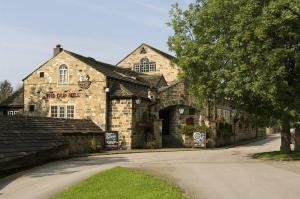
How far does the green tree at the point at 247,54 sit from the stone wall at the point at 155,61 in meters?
22.8

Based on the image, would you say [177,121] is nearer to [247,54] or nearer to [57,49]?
[57,49]

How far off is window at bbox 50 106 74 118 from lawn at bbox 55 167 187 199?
2065cm

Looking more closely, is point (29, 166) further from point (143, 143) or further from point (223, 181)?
point (143, 143)

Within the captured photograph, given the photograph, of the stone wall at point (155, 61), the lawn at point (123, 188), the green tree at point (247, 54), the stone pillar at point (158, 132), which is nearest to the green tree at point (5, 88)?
the stone wall at point (155, 61)

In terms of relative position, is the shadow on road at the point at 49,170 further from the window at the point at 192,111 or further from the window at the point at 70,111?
the window at the point at 192,111

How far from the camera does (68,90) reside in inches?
1489

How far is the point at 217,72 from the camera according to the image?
84.8ft

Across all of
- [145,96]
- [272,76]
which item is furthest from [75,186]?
[145,96]

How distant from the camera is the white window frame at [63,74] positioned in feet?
125

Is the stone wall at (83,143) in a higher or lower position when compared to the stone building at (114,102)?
lower

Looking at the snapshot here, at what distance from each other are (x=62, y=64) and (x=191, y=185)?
24784 mm

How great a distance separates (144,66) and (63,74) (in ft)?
53.7

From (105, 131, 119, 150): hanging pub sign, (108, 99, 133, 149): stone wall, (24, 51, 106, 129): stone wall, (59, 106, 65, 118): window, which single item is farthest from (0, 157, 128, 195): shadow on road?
(59, 106, 65, 118): window

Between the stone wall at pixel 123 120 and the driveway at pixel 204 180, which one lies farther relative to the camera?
the stone wall at pixel 123 120
